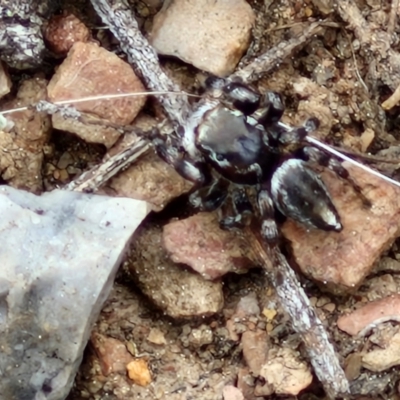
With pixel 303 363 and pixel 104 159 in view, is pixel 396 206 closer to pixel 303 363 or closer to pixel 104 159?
pixel 303 363

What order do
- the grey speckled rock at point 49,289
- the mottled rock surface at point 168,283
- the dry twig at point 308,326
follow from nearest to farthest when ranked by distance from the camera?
the grey speckled rock at point 49,289
the dry twig at point 308,326
the mottled rock surface at point 168,283

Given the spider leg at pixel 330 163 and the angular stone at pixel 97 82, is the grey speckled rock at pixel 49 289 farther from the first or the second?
the spider leg at pixel 330 163

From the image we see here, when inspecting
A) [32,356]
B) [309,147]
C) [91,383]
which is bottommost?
[91,383]

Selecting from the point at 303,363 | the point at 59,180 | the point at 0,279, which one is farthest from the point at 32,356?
the point at 303,363

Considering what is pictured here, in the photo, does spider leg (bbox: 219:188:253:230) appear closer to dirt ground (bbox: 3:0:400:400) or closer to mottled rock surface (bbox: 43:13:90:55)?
dirt ground (bbox: 3:0:400:400)

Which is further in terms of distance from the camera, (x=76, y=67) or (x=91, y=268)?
(x=76, y=67)

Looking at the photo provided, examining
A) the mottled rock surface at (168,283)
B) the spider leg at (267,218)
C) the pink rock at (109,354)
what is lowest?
the pink rock at (109,354)

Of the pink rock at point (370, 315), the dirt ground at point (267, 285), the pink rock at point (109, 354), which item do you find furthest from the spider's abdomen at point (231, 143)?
the pink rock at point (109, 354)

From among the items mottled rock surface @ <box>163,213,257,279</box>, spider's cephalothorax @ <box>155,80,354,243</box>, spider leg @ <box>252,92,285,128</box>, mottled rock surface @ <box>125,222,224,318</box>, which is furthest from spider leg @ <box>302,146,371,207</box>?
mottled rock surface @ <box>125,222,224,318</box>
